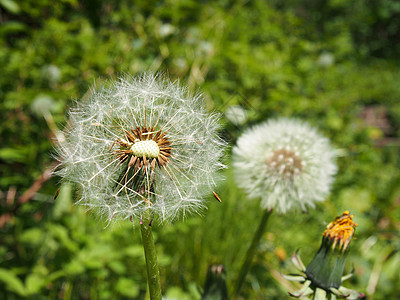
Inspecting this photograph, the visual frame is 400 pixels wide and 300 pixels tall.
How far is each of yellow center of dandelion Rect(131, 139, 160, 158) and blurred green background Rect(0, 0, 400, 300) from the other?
317mm

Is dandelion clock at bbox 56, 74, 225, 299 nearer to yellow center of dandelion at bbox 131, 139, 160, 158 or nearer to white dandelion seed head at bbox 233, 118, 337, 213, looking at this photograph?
yellow center of dandelion at bbox 131, 139, 160, 158

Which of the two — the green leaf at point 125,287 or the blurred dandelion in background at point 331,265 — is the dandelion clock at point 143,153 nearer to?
the blurred dandelion in background at point 331,265

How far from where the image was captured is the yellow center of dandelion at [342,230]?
927mm

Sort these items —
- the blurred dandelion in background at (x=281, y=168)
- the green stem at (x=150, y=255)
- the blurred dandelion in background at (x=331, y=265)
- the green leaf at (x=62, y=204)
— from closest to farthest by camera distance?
1. the green stem at (x=150, y=255)
2. the blurred dandelion in background at (x=331, y=265)
3. the blurred dandelion in background at (x=281, y=168)
4. the green leaf at (x=62, y=204)

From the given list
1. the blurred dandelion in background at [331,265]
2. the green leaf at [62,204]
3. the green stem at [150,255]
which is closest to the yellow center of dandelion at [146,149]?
the green stem at [150,255]

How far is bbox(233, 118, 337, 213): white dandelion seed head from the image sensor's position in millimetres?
1208

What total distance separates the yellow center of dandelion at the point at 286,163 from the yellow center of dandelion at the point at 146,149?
23.1 inches

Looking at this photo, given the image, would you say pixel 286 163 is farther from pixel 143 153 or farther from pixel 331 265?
pixel 143 153

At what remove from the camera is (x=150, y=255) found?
0.74m

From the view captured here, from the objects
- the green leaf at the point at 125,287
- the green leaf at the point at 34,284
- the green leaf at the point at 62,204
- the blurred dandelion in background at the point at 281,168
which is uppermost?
the green leaf at the point at 62,204

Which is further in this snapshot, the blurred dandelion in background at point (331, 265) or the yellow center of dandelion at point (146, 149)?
the blurred dandelion in background at point (331, 265)

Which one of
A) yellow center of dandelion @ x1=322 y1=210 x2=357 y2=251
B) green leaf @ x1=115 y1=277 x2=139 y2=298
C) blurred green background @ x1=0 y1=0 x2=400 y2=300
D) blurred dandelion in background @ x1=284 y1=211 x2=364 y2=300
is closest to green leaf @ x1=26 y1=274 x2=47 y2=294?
blurred green background @ x1=0 y1=0 x2=400 y2=300

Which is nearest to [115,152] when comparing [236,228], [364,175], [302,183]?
[302,183]

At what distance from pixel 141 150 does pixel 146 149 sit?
0.04ft
